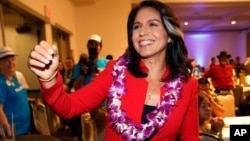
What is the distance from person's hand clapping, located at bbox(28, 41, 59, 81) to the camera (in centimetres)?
86

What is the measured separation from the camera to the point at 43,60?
33.7 inches

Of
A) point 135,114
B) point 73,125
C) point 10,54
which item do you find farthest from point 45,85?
point 73,125

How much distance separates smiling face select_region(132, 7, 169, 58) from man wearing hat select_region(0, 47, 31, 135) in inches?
64.5

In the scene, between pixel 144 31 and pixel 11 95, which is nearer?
pixel 144 31

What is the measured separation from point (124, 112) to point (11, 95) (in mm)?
1630

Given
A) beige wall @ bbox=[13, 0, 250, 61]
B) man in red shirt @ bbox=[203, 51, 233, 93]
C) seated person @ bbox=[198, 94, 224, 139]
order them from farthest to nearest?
beige wall @ bbox=[13, 0, 250, 61], man in red shirt @ bbox=[203, 51, 233, 93], seated person @ bbox=[198, 94, 224, 139]

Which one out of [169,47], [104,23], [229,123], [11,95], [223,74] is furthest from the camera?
[104,23]

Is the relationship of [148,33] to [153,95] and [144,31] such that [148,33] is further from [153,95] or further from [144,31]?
[153,95]

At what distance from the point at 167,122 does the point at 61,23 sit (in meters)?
4.66

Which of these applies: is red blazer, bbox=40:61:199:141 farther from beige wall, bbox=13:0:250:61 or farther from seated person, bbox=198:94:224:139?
beige wall, bbox=13:0:250:61

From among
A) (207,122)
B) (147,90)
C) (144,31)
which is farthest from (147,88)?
(207,122)

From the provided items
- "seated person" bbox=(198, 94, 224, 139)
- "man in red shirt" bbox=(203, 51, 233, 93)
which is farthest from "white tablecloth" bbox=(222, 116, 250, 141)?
"man in red shirt" bbox=(203, 51, 233, 93)

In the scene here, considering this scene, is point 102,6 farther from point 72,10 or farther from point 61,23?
point 61,23

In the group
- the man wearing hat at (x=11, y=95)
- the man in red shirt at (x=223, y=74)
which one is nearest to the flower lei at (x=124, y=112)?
the man wearing hat at (x=11, y=95)
